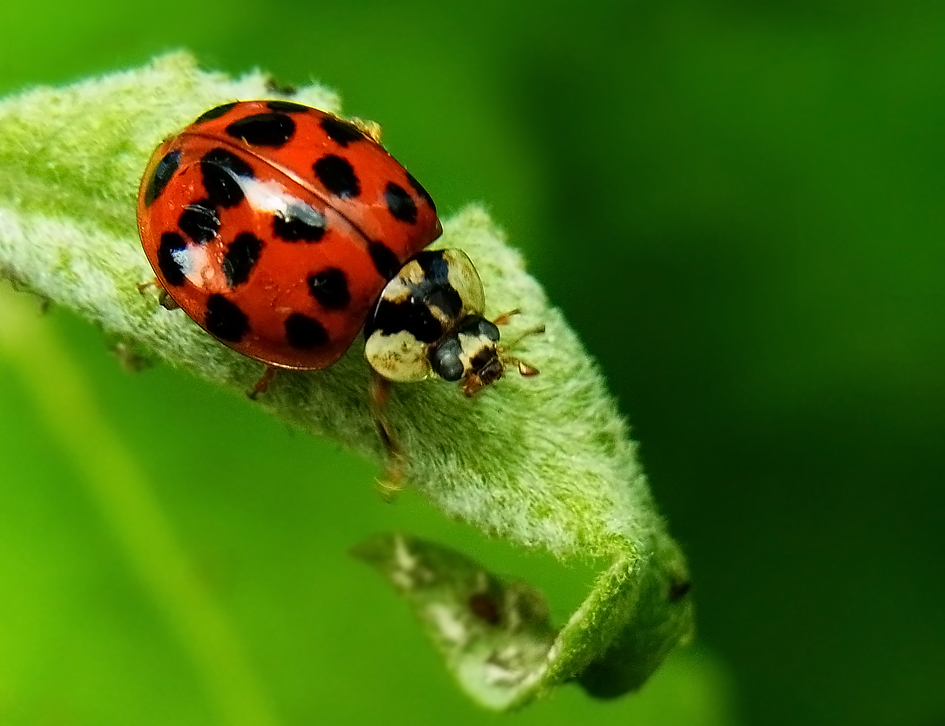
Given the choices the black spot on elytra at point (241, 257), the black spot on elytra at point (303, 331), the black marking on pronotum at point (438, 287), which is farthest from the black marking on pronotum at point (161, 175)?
the black marking on pronotum at point (438, 287)

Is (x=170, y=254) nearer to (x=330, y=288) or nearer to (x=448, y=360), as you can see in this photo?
(x=330, y=288)

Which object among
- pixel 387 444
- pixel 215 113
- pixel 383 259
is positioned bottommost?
pixel 387 444

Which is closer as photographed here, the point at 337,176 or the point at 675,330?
the point at 337,176

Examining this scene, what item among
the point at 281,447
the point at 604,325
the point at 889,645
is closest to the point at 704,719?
the point at 889,645

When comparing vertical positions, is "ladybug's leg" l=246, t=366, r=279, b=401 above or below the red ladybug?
below

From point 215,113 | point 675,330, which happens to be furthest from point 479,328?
point 675,330

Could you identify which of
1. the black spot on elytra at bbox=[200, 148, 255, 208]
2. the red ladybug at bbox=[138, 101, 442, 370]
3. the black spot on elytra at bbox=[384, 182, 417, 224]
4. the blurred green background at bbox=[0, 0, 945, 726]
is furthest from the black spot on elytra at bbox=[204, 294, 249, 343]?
the blurred green background at bbox=[0, 0, 945, 726]

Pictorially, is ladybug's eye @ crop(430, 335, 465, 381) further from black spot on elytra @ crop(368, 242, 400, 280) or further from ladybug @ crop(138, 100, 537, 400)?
black spot on elytra @ crop(368, 242, 400, 280)
